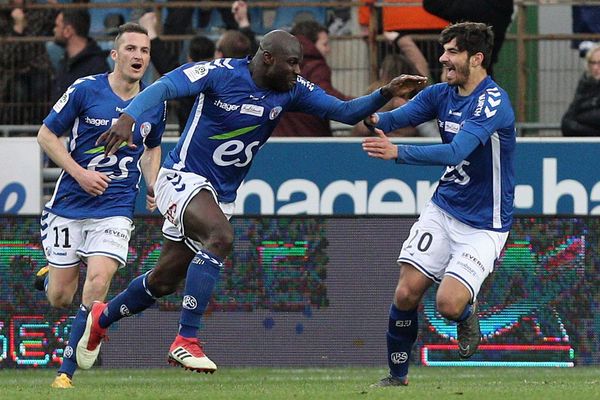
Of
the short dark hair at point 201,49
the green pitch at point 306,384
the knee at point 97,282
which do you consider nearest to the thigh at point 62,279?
the knee at point 97,282

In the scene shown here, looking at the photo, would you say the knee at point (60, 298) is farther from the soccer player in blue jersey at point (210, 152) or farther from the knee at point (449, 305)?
the knee at point (449, 305)

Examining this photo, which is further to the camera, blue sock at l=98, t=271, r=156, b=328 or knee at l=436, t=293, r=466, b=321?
blue sock at l=98, t=271, r=156, b=328

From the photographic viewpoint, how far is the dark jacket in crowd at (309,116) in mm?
14852

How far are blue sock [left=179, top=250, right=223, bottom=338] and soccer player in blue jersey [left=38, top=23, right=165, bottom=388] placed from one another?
991 mm

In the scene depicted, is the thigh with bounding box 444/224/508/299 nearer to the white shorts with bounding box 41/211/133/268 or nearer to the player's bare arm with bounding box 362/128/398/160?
the player's bare arm with bounding box 362/128/398/160

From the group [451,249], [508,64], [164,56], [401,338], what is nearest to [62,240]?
[401,338]

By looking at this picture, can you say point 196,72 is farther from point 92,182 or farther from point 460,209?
point 460,209

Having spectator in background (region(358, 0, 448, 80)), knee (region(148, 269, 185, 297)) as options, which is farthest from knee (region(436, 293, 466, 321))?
spectator in background (region(358, 0, 448, 80))

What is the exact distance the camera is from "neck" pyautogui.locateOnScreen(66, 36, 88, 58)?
15234 mm

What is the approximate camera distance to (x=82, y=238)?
35.5 ft

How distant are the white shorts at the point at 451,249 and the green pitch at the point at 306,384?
73 cm

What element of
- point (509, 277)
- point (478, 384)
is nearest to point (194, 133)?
point (478, 384)

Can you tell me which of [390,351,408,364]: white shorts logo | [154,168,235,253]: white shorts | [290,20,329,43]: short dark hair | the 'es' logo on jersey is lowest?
[390,351,408,364]: white shorts logo

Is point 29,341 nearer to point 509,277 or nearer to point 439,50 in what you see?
point 509,277
